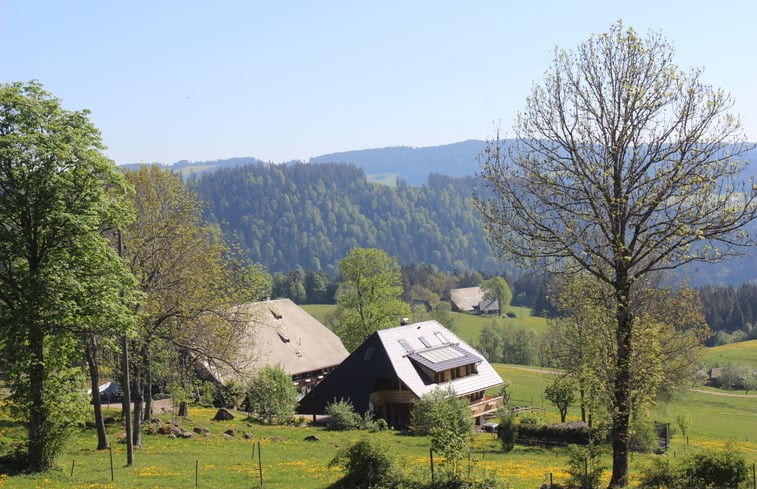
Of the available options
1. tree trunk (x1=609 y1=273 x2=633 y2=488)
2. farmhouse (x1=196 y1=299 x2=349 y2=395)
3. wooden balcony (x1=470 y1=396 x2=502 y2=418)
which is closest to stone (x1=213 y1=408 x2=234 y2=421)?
farmhouse (x1=196 y1=299 x2=349 y2=395)

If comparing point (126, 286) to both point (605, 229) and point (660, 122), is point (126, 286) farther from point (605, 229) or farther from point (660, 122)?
point (660, 122)

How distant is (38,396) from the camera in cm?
2544

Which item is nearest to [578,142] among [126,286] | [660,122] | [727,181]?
[660,122]

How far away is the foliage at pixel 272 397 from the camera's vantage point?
47281 millimetres

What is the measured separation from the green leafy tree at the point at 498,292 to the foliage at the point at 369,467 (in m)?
152

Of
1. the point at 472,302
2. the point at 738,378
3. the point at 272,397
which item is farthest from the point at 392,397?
the point at 472,302

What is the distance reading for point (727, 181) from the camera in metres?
19.8

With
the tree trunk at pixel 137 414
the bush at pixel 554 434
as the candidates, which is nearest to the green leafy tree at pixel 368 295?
the bush at pixel 554 434

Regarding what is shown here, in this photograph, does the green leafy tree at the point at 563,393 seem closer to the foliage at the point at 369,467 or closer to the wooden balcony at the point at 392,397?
the wooden balcony at the point at 392,397

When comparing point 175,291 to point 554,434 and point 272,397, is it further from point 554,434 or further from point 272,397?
point 554,434

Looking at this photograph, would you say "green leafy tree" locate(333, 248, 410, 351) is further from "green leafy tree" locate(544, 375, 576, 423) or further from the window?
"green leafy tree" locate(544, 375, 576, 423)

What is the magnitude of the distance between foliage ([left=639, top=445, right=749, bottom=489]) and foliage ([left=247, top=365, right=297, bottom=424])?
31499 mm

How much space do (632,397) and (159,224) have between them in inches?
984

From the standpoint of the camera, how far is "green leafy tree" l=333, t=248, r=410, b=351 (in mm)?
71938
